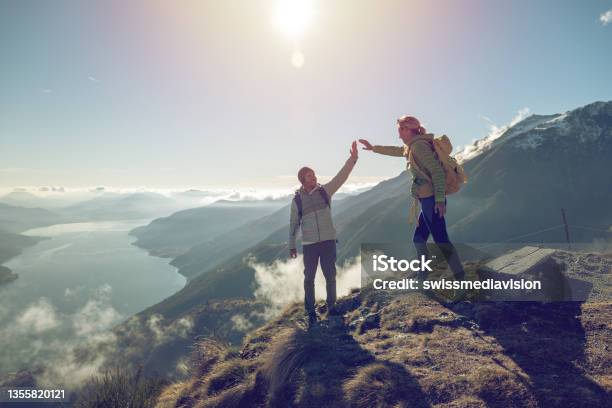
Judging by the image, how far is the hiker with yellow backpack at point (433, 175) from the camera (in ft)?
23.0

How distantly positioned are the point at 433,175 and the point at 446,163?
1.38ft

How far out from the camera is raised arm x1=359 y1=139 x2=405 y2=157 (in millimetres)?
8625

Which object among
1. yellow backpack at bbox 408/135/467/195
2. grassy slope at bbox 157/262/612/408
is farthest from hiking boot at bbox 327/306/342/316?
yellow backpack at bbox 408/135/467/195

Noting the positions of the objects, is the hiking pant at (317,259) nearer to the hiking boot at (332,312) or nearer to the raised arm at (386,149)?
the hiking boot at (332,312)


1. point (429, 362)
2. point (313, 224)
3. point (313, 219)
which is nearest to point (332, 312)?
point (313, 224)

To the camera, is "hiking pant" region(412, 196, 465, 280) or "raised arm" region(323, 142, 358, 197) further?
"raised arm" region(323, 142, 358, 197)

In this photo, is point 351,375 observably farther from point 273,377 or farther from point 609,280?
point 609,280

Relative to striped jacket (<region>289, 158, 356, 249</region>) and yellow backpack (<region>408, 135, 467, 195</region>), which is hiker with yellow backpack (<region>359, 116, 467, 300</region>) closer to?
yellow backpack (<region>408, 135, 467, 195</region>)

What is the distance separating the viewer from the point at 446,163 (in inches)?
281

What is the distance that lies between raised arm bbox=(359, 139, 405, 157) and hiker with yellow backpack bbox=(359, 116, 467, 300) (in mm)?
753

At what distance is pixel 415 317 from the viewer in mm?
7473

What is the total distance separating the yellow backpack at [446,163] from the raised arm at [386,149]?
1.21 meters

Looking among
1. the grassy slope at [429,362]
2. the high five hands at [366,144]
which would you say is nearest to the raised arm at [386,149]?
the high five hands at [366,144]

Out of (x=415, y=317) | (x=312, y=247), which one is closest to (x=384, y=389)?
(x=415, y=317)
